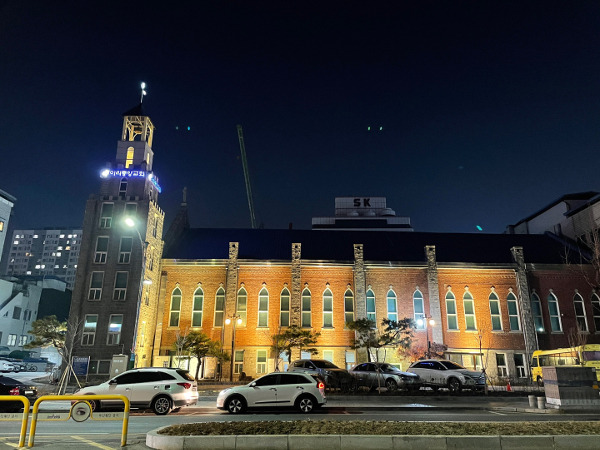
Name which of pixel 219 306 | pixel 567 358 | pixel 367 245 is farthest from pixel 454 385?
pixel 219 306

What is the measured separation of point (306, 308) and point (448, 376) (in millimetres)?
17100

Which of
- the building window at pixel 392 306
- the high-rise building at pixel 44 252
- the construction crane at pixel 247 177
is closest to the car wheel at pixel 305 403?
the building window at pixel 392 306

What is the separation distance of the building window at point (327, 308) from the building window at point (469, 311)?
488 inches

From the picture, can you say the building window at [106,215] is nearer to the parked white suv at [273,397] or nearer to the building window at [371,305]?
the building window at [371,305]

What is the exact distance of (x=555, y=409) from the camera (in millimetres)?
18344

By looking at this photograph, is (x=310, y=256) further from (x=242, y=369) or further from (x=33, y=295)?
(x=33, y=295)

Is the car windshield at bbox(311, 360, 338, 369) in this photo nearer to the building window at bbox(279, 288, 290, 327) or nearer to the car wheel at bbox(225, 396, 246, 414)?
the car wheel at bbox(225, 396, 246, 414)

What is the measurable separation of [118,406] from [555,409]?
A: 57.6ft

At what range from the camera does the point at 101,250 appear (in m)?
38.7

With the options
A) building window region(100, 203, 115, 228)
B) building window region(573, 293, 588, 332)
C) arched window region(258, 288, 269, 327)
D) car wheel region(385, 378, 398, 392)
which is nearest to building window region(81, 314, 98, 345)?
building window region(100, 203, 115, 228)

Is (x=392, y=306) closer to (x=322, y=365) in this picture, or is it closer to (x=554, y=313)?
(x=554, y=313)

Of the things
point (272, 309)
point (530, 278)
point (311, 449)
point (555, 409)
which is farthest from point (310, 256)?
point (311, 449)

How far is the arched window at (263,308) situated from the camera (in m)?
40.4

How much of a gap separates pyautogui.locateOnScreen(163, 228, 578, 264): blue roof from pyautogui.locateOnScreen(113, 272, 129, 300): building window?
200 inches
